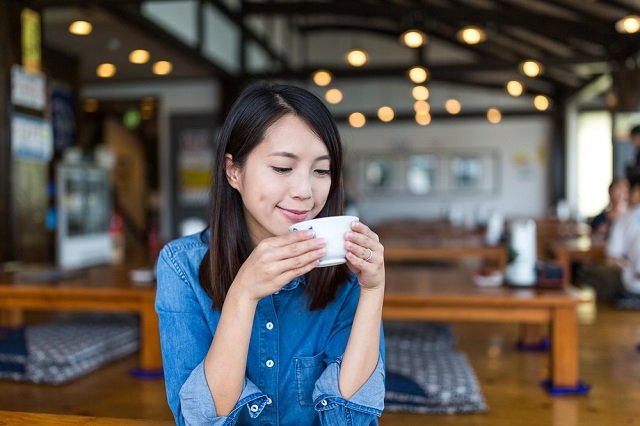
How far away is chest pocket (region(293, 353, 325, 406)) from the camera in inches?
49.3

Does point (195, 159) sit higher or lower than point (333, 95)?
lower

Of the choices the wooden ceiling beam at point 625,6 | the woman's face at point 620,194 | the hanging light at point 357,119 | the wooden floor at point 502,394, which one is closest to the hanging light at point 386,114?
the hanging light at point 357,119

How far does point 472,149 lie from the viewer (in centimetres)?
1325

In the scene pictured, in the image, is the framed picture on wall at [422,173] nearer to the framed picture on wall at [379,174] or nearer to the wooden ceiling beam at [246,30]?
the framed picture on wall at [379,174]

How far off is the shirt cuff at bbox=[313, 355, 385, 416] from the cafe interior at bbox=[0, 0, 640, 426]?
32cm

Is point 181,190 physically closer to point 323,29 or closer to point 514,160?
point 323,29

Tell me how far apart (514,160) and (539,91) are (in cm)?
146

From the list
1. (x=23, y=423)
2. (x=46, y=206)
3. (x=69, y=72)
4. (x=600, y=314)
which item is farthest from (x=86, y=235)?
(x=23, y=423)

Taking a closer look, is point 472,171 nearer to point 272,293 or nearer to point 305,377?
point 305,377

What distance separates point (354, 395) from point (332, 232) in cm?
33

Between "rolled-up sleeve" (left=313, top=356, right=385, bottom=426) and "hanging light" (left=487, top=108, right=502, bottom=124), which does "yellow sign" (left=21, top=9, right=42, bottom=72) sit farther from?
"hanging light" (left=487, top=108, right=502, bottom=124)

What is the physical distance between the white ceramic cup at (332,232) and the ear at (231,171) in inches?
9.5

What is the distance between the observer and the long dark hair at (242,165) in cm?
118

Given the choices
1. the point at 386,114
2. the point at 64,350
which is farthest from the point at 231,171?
the point at 386,114
